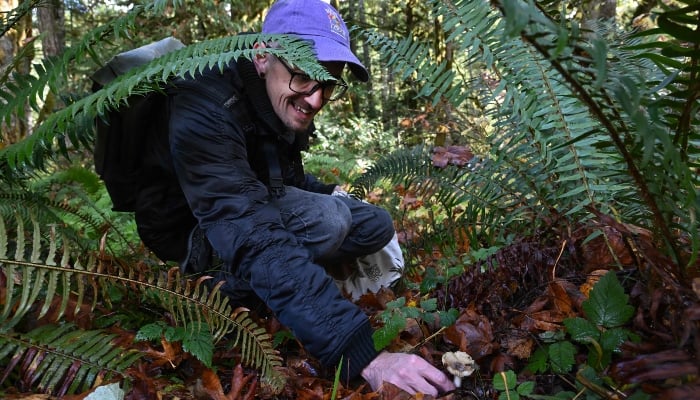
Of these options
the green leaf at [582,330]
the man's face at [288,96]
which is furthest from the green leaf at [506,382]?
the man's face at [288,96]

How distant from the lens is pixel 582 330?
138 cm

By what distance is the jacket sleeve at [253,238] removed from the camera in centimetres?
170

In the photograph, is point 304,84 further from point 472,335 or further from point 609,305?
point 609,305

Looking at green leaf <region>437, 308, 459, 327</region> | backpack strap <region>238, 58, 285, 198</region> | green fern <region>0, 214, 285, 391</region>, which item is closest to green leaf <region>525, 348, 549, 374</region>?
green leaf <region>437, 308, 459, 327</region>

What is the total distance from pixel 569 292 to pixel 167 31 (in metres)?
8.78

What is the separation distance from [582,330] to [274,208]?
1.28m

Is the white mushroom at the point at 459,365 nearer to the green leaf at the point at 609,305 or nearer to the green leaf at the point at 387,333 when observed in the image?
the green leaf at the point at 387,333

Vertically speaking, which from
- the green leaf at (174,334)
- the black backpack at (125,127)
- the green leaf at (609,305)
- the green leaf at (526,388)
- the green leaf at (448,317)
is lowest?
the green leaf at (448,317)

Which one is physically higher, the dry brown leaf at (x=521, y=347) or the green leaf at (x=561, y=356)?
the green leaf at (x=561, y=356)

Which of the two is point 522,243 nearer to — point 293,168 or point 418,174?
point 418,174

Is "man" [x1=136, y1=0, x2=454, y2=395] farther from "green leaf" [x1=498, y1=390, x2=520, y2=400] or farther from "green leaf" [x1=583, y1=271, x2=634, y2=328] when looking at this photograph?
"green leaf" [x1=583, y1=271, x2=634, y2=328]

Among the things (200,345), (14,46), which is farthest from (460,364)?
(14,46)

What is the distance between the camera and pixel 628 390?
3.87ft

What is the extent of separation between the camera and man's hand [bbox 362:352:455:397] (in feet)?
4.94
